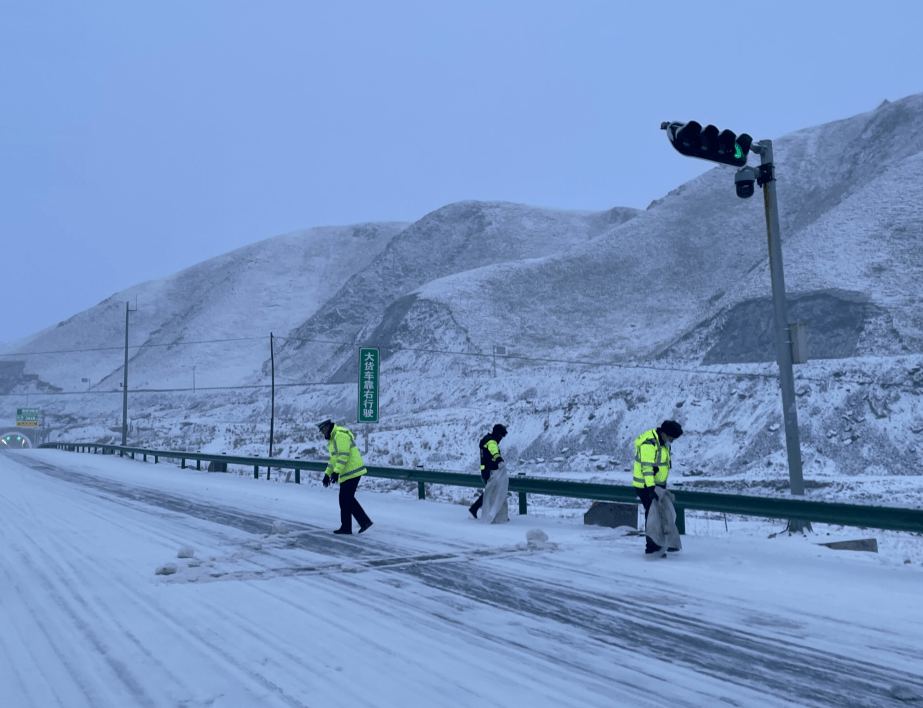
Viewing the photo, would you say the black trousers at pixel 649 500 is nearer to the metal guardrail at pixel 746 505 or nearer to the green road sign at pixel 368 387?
the metal guardrail at pixel 746 505

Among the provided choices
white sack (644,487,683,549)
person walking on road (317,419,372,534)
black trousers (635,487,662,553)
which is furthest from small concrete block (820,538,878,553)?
person walking on road (317,419,372,534)

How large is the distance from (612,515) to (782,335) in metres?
3.62

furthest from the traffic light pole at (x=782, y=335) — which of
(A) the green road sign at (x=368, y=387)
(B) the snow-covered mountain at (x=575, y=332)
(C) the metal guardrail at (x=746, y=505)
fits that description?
(A) the green road sign at (x=368, y=387)

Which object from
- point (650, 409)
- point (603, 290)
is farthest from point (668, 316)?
point (650, 409)

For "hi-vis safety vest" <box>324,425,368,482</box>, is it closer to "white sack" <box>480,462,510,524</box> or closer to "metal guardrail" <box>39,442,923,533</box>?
"white sack" <box>480,462,510,524</box>

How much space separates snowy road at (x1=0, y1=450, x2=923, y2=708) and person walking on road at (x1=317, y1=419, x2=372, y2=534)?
0.45 m

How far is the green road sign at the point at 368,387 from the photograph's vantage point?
2467cm

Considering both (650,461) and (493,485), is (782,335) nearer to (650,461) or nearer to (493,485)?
(650,461)

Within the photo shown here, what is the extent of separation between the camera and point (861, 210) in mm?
62188

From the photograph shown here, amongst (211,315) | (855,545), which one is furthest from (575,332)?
(855,545)

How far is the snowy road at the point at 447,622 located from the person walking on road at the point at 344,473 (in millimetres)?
449

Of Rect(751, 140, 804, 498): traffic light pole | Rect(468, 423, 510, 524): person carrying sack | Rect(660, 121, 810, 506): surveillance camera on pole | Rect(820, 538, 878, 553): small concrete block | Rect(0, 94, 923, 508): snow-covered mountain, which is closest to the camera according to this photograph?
Rect(820, 538, 878, 553): small concrete block

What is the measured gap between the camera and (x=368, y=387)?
2492cm

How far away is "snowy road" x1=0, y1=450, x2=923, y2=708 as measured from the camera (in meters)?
4.58
